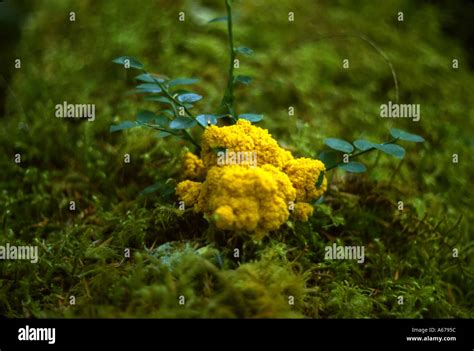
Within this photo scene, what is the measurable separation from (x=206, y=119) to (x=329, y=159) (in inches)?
23.0

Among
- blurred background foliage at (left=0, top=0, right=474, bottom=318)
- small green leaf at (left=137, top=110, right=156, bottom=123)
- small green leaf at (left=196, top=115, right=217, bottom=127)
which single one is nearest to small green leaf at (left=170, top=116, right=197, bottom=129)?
small green leaf at (left=196, top=115, right=217, bottom=127)

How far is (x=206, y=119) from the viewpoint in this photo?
6.79ft

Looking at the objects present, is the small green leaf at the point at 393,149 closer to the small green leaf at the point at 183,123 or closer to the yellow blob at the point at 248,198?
the yellow blob at the point at 248,198

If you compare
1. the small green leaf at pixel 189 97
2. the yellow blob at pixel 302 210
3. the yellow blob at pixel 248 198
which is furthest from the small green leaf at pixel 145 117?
the yellow blob at pixel 302 210

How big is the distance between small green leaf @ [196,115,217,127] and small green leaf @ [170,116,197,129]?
24 mm

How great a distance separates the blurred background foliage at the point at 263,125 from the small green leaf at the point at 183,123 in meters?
0.40

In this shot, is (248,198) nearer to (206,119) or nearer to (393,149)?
(206,119)

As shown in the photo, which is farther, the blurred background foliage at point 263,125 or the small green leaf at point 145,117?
the small green leaf at point 145,117

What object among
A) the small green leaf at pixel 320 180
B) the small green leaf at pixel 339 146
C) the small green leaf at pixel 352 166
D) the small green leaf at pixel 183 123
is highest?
the small green leaf at pixel 183 123

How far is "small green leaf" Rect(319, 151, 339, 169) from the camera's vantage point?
2223 mm

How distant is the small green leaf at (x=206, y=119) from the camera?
205 centimetres

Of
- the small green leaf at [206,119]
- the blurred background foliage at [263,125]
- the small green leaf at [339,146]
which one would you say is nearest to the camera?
the blurred background foliage at [263,125]

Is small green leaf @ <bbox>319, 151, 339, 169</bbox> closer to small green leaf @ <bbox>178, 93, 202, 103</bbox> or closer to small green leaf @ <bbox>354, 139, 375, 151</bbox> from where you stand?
small green leaf @ <bbox>354, 139, 375, 151</bbox>
